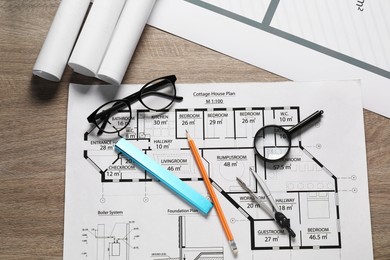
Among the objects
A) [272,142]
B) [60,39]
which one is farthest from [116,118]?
[272,142]

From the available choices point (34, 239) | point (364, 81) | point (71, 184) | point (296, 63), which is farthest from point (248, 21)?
point (34, 239)

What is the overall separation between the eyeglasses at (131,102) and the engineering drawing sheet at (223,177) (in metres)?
0.01

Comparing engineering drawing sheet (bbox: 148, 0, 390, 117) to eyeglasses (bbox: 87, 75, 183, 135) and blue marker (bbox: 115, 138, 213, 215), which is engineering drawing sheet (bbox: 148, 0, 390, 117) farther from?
blue marker (bbox: 115, 138, 213, 215)

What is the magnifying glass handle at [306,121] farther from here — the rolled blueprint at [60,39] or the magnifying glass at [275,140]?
the rolled blueprint at [60,39]

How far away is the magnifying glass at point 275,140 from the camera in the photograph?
31.3 inches

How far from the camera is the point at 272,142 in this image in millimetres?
803

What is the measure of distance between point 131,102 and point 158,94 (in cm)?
5

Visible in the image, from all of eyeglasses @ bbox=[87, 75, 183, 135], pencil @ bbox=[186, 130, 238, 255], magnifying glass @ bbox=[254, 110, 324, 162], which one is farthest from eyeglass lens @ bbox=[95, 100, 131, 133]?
magnifying glass @ bbox=[254, 110, 324, 162]

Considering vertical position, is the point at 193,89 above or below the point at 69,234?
above

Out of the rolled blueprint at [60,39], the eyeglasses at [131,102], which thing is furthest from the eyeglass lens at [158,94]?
the rolled blueprint at [60,39]

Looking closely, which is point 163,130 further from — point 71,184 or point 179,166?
point 71,184

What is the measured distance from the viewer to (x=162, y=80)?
2.65ft

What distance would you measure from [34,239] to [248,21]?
0.49 metres

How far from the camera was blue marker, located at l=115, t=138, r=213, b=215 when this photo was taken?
2.58ft
